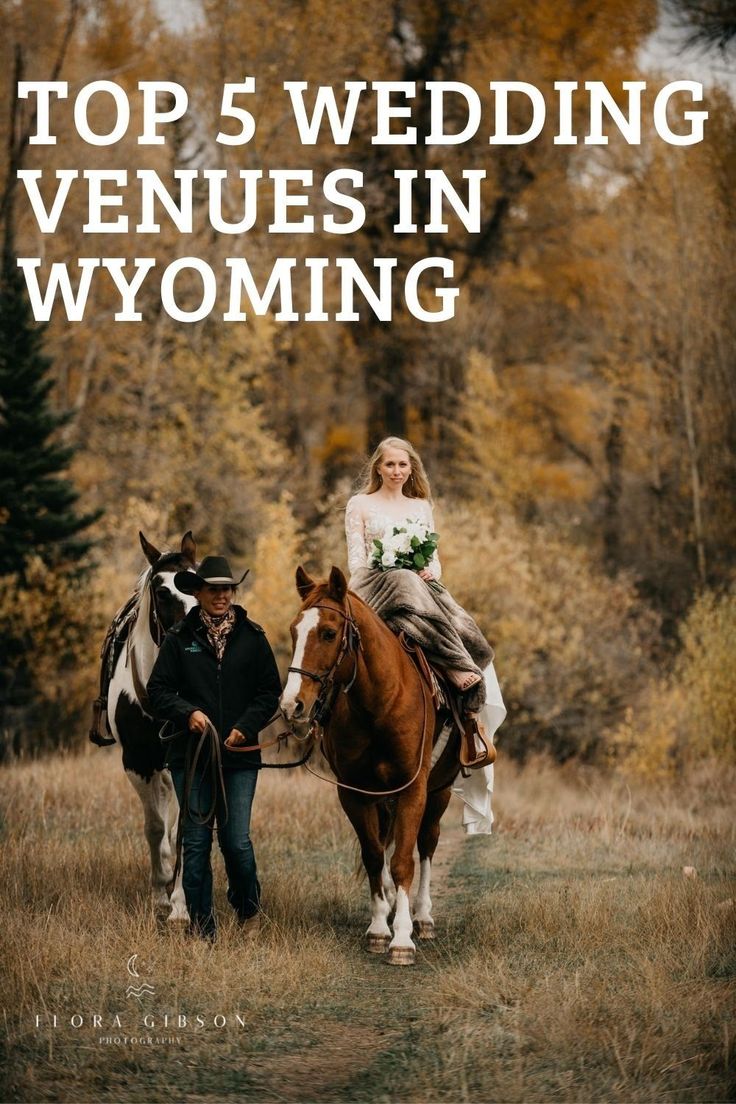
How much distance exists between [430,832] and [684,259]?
22385mm

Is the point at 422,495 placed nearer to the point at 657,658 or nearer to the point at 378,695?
the point at 378,695

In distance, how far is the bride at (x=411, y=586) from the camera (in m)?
7.77

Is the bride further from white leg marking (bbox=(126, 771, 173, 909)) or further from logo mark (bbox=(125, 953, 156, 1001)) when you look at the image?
logo mark (bbox=(125, 953, 156, 1001))

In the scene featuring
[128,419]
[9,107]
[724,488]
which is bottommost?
[724,488]

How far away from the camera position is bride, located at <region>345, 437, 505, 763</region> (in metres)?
7.77

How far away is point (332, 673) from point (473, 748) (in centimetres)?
161

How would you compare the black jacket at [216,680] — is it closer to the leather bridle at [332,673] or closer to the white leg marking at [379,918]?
the leather bridle at [332,673]

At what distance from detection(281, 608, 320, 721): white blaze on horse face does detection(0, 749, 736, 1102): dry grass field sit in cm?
140

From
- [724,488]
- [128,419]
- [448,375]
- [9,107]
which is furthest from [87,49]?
[724,488]

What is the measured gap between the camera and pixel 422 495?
8.49 meters

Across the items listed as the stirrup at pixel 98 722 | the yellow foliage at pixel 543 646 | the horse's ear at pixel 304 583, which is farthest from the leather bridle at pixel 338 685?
the yellow foliage at pixel 543 646

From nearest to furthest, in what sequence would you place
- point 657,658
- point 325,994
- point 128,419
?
point 325,994
point 657,658
point 128,419

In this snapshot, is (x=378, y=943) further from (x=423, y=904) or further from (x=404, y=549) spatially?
(x=404, y=549)

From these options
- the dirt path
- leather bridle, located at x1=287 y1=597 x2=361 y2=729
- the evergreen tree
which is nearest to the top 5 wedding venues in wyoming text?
the evergreen tree
